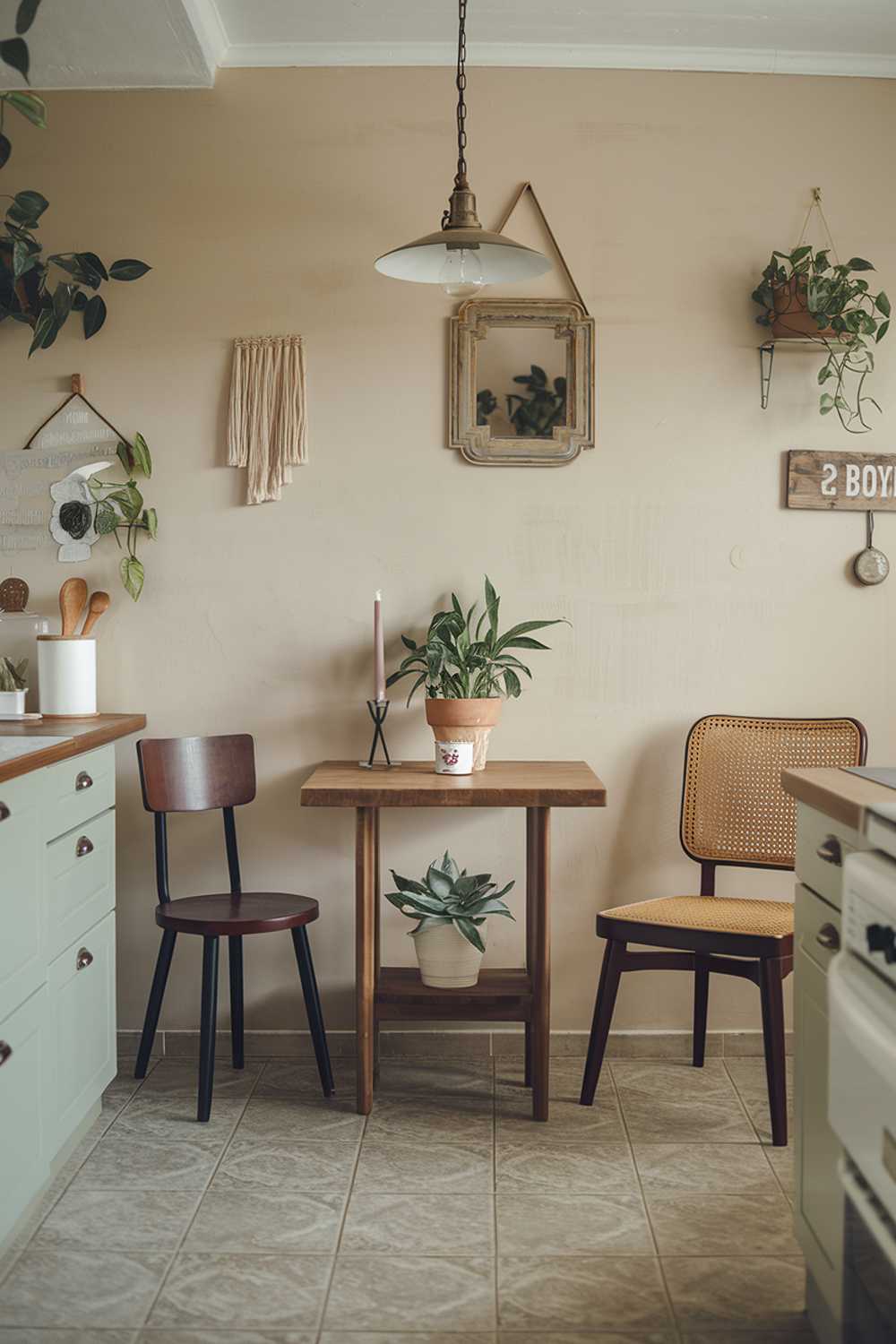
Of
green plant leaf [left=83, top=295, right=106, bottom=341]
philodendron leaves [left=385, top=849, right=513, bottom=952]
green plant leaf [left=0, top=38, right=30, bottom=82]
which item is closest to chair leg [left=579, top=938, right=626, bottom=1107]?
philodendron leaves [left=385, top=849, right=513, bottom=952]

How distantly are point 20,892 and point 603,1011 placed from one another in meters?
1.40

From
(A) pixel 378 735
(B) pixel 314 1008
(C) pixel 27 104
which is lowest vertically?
(B) pixel 314 1008

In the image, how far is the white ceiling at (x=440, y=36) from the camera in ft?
9.54

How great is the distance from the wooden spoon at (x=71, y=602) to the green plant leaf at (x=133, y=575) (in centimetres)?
11

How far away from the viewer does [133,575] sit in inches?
126

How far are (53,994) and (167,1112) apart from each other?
23.4 inches

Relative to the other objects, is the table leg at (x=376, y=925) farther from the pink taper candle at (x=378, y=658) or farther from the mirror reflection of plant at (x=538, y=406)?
the mirror reflection of plant at (x=538, y=406)

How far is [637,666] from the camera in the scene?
3.27m

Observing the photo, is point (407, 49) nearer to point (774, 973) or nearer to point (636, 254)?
point (636, 254)

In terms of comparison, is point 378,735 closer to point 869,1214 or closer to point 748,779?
point 748,779

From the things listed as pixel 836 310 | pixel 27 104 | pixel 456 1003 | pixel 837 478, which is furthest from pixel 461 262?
pixel 456 1003

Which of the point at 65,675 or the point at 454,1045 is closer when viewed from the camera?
the point at 65,675

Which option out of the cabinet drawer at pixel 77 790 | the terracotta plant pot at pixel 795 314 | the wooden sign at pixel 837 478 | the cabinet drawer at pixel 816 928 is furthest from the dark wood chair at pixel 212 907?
the terracotta plant pot at pixel 795 314

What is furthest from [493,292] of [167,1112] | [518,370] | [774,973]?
[167,1112]
